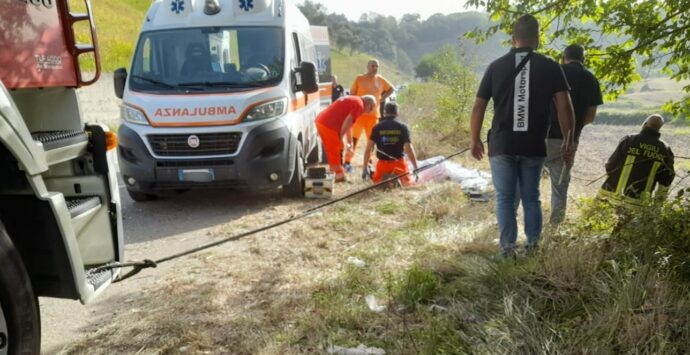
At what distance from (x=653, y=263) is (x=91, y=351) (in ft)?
10.8

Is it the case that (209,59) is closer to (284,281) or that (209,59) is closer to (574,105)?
(284,281)

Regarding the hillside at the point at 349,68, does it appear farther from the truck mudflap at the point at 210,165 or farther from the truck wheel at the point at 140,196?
the truck mudflap at the point at 210,165

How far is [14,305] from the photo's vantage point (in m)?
1.97

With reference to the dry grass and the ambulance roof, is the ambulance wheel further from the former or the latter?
the ambulance roof

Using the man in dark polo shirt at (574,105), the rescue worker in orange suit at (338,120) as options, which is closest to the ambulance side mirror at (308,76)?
the rescue worker in orange suit at (338,120)

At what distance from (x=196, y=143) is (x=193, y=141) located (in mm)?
40

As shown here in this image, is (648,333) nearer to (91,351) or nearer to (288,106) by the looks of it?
(91,351)

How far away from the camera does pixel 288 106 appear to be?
20.7ft

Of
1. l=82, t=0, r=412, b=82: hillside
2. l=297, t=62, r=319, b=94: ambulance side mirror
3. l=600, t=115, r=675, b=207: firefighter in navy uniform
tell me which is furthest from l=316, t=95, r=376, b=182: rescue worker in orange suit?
l=82, t=0, r=412, b=82: hillside

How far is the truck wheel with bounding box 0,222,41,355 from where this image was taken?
6.35ft

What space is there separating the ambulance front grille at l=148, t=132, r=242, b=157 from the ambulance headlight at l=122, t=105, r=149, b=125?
0.73ft

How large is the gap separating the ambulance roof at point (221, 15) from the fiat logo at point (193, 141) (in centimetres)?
156

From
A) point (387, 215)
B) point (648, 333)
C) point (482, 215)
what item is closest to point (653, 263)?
point (648, 333)

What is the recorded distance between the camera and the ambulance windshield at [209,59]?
6.23m
